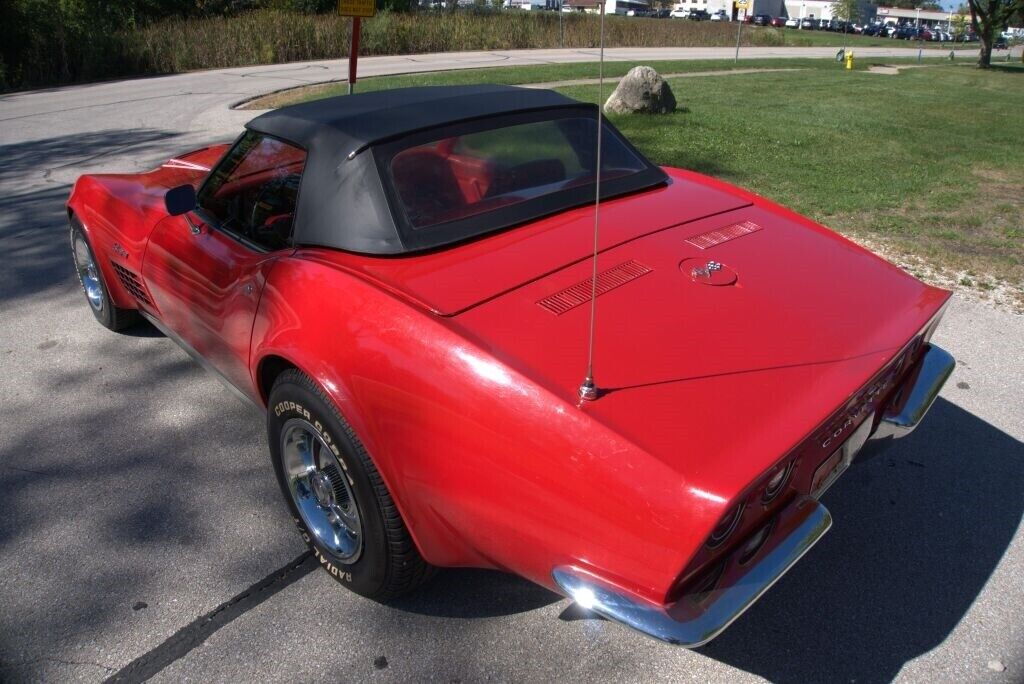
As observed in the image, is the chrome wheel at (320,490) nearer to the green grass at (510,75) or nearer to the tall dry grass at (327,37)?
the green grass at (510,75)

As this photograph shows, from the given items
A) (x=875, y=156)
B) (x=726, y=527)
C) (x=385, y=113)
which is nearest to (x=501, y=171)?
(x=385, y=113)

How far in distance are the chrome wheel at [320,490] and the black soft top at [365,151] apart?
2.13ft

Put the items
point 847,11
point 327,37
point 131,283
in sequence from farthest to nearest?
1. point 847,11
2. point 327,37
3. point 131,283

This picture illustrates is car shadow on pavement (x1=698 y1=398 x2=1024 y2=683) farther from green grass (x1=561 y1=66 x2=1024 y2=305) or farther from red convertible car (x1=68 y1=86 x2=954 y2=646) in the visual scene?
green grass (x1=561 y1=66 x2=1024 y2=305)

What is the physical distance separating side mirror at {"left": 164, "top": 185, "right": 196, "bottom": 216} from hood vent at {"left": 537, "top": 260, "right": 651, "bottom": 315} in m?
1.64

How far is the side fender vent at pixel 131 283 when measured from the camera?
380 centimetres

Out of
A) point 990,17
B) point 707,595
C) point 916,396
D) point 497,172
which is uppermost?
point 990,17

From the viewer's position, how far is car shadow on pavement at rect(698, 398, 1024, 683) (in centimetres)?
240

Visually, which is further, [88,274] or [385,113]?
[88,274]

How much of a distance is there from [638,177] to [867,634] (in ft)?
6.14

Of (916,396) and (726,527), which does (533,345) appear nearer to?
(726,527)

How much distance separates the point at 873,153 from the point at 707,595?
8797 mm

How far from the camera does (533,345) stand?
7.23 feet

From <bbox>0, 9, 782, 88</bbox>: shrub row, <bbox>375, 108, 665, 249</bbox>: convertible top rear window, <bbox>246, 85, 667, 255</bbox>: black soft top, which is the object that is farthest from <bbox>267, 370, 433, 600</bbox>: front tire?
<bbox>0, 9, 782, 88</bbox>: shrub row
